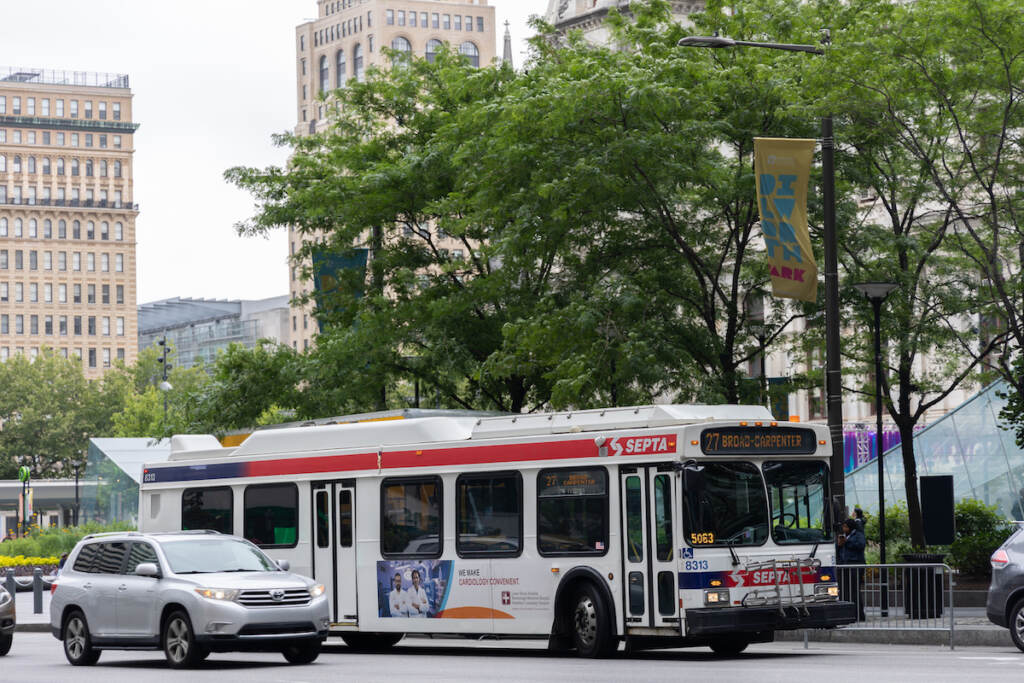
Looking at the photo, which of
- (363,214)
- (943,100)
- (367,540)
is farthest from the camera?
(363,214)

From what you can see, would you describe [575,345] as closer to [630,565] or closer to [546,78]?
[546,78]

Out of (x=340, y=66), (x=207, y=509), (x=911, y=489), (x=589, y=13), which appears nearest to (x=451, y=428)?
(x=207, y=509)

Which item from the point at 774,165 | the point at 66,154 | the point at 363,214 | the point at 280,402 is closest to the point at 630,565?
the point at 774,165

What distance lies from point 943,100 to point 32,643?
59.3 ft

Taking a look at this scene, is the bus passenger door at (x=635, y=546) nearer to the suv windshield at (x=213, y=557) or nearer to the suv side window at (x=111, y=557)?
the suv windshield at (x=213, y=557)

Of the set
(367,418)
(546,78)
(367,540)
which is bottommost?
(367,540)

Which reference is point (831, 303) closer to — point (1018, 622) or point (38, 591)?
point (1018, 622)

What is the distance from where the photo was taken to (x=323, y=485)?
23406 millimetres

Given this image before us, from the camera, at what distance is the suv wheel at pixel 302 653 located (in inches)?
777

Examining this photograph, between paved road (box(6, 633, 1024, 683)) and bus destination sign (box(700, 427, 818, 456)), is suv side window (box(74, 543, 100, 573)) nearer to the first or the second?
paved road (box(6, 633, 1024, 683))

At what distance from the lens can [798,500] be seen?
64.2 feet

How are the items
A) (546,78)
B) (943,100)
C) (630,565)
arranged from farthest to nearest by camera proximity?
(546,78) < (943,100) < (630,565)

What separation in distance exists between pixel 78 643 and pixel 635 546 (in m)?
7.45

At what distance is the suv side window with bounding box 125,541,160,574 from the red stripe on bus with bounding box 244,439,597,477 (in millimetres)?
3795
